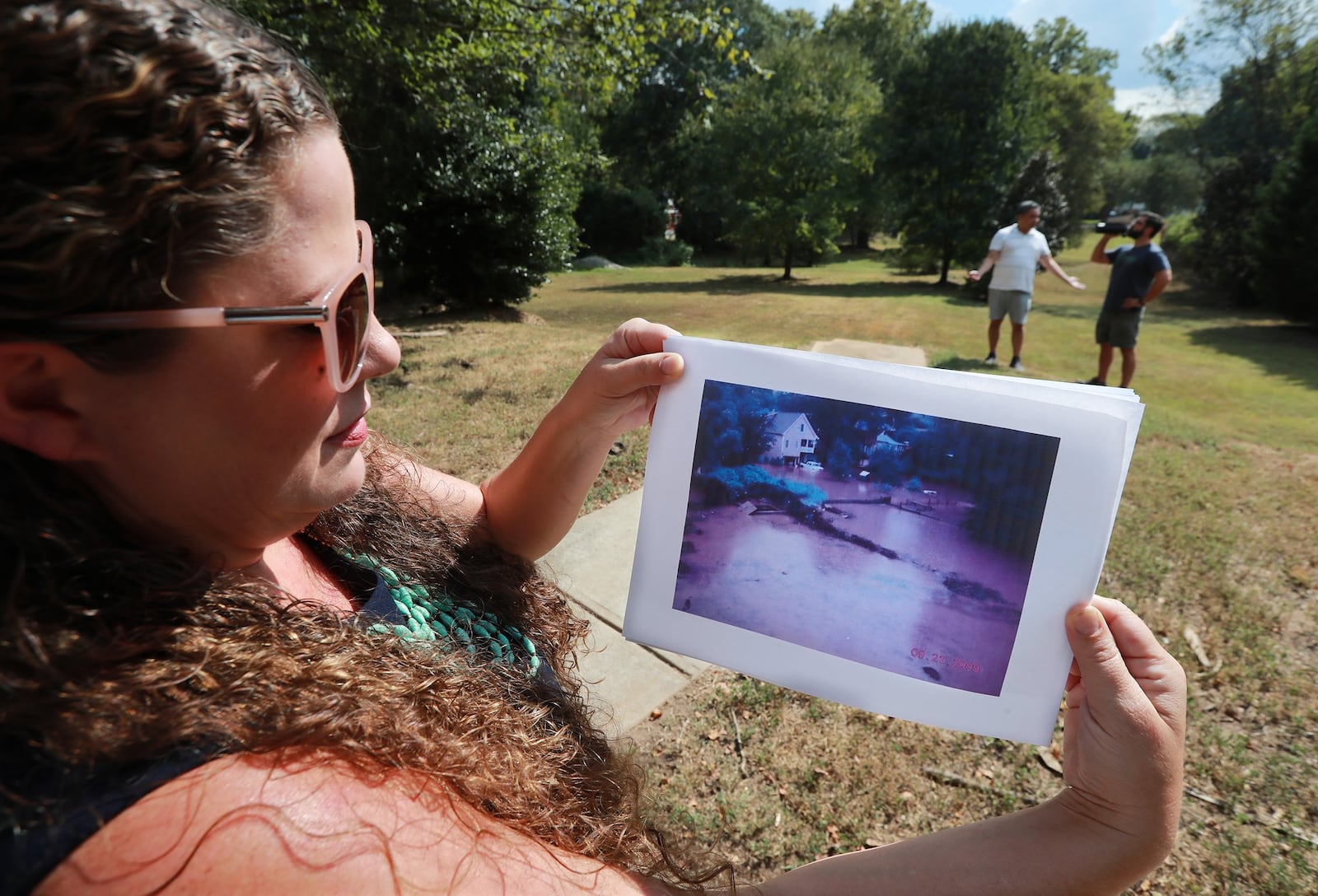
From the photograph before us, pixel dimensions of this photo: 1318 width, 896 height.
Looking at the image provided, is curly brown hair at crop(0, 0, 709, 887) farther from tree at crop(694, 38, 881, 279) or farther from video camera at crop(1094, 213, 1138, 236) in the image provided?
tree at crop(694, 38, 881, 279)

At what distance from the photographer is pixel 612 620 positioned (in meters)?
3.07

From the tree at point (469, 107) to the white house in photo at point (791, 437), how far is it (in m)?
7.55

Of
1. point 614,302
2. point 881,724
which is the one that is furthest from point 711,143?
point 881,724

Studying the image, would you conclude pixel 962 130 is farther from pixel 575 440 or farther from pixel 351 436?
pixel 351 436

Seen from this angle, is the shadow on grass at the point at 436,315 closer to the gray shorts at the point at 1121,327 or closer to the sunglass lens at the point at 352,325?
the gray shorts at the point at 1121,327

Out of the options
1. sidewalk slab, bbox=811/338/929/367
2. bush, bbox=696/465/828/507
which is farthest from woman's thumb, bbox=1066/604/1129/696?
sidewalk slab, bbox=811/338/929/367

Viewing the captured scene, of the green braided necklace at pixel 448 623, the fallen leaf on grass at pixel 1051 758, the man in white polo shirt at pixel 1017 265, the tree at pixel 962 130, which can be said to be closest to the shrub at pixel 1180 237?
the tree at pixel 962 130

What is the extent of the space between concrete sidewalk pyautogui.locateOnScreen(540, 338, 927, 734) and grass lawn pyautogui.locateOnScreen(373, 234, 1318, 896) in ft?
0.33

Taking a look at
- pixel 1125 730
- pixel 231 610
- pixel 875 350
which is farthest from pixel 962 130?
pixel 231 610

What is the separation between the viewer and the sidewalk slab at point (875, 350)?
9348 mm

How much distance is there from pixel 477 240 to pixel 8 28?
12.0 m

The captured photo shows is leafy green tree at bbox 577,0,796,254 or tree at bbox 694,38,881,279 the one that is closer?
tree at bbox 694,38,881,279

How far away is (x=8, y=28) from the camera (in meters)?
0.63

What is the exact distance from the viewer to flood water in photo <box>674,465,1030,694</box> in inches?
45.1
